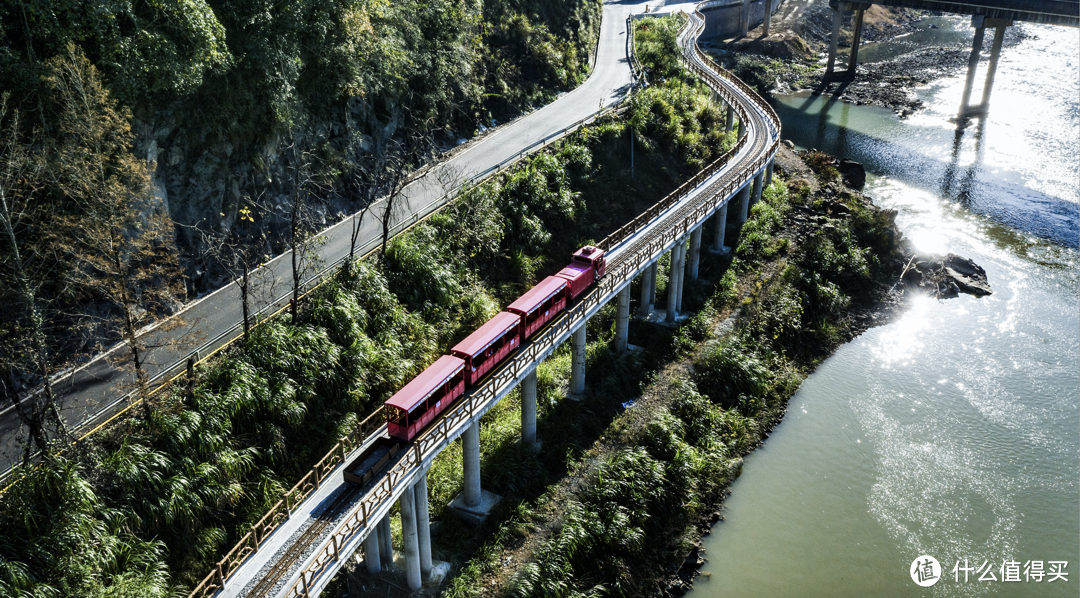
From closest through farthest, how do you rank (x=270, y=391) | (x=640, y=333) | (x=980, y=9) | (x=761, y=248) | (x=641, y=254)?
(x=270, y=391), (x=641, y=254), (x=640, y=333), (x=761, y=248), (x=980, y=9)

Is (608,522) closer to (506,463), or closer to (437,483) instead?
(506,463)

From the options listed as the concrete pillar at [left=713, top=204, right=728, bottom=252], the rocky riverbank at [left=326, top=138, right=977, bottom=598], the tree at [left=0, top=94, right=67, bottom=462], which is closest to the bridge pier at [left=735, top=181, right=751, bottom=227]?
the rocky riverbank at [left=326, top=138, right=977, bottom=598]

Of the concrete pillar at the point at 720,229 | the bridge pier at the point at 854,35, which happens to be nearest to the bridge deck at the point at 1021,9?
the bridge pier at the point at 854,35

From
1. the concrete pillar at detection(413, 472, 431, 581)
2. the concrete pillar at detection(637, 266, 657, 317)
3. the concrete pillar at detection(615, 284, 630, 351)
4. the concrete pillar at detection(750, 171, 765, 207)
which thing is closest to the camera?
the concrete pillar at detection(413, 472, 431, 581)

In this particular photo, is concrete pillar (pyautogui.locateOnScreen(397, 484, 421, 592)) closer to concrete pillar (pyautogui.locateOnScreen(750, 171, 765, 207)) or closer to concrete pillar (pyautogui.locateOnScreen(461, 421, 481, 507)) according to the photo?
concrete pillar (pyautogui.locateOnScreen(461, 421, 481, 507))

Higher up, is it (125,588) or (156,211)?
(156,211)

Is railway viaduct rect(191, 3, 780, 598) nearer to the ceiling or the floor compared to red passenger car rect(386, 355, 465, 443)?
nearer to the floor

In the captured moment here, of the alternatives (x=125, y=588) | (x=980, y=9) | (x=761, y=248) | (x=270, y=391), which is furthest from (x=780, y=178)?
(x=125, y=588)

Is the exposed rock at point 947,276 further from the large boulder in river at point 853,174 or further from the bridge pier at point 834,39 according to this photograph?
the bridge pier at point 834,39
